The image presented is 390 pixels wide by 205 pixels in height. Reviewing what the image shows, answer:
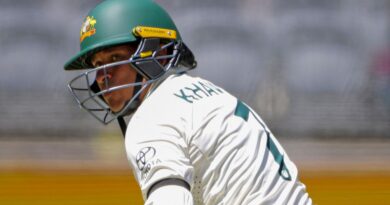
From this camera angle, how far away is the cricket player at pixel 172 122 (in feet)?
9.06

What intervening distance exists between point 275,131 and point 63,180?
613cm

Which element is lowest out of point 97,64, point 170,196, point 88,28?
point 170,196

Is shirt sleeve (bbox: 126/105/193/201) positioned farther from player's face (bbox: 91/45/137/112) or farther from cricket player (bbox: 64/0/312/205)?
player's face (bbox: 91/45/137/112)

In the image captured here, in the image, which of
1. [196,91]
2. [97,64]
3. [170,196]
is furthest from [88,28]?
[170,196]

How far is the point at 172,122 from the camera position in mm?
2812

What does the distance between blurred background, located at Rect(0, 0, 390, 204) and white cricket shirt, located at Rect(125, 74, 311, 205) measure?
42.3ft

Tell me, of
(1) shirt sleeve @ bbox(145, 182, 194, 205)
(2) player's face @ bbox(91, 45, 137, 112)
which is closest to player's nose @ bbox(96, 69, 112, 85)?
(2) player's face @ bbox(91, 45, 137, 112)

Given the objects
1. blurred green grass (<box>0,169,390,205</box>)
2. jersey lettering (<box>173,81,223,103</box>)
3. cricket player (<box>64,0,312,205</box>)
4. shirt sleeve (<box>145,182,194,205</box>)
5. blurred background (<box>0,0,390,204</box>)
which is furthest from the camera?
blurred background (<box>0,0,390,204</box>)

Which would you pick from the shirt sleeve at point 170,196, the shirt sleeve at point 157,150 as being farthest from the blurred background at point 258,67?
the shirt sleeve at point 170,196

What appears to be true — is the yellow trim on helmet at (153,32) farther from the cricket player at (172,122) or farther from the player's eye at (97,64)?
the player's eye at (97,64)

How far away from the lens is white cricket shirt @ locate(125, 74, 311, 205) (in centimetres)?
276

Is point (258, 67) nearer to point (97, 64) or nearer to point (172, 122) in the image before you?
point (97, 64)

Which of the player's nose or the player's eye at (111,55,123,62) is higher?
the player's eye at (111,55,123,62)

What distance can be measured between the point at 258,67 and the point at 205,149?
13.8 meters
